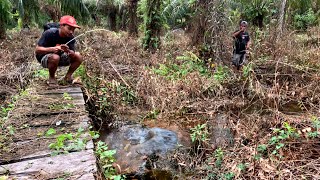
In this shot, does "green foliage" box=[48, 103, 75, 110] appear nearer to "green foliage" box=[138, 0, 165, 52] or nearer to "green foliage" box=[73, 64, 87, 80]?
"green foliage" box=[73, 64, 87, 80]

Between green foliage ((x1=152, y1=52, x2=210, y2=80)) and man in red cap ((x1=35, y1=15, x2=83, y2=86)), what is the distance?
2.74m

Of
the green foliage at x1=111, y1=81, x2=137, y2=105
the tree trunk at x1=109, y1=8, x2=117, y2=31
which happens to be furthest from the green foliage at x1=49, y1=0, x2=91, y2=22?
the tree trunk at x1=109, y1=8, x2=117, y2=31

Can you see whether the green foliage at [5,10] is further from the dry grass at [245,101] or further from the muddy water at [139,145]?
the muddy water at [139,145]

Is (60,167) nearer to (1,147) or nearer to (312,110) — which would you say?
(1,147)

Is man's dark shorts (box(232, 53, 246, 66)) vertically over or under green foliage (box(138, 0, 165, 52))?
under

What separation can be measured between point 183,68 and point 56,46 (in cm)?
400

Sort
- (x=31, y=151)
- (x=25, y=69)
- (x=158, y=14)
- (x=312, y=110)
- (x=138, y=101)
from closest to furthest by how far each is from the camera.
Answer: (x=31, y=151)
(x=312, y=110)
(x=138, y=101)
(x=25, y=69)
(x=158, y=14)

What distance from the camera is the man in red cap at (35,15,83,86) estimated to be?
4.94 meters

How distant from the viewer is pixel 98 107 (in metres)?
5.32

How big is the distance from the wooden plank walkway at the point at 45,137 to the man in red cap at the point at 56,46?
0.46 meters

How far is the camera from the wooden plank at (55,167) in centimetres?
263

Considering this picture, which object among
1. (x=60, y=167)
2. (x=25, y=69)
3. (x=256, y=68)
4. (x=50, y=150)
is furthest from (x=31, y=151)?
(x=256, y=68)

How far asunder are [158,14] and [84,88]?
5.62 meters

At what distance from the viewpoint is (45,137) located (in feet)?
11.0
